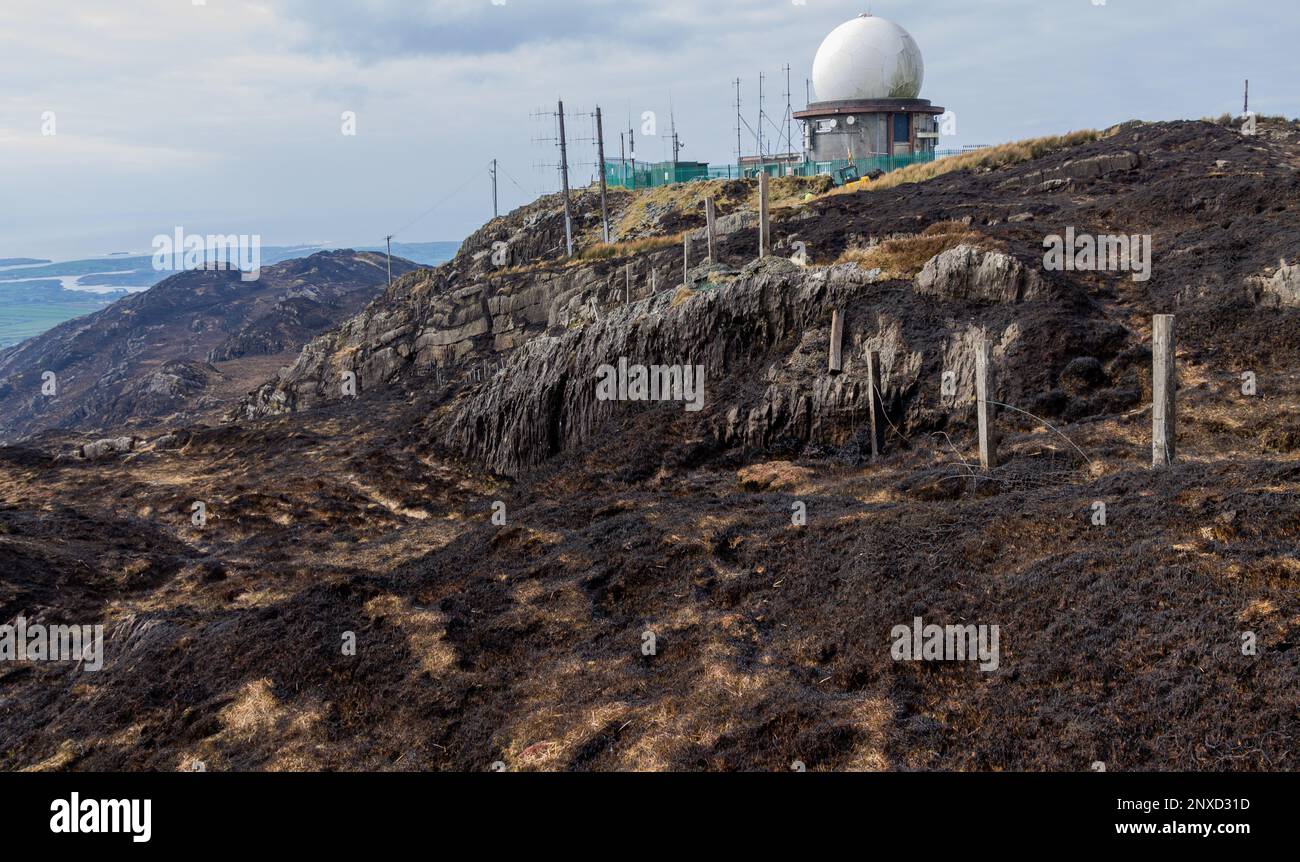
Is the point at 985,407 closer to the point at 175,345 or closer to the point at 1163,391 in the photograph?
the point at 1163,391

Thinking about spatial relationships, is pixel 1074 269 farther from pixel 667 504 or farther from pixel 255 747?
pixel 255 747

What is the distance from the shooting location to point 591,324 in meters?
33.4

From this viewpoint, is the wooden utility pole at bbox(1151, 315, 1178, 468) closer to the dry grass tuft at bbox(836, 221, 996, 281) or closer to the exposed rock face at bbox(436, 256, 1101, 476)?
the exposed rock face at bbox(436, 256, 1101, 476)

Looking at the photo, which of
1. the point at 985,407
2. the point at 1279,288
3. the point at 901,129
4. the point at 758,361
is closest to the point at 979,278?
the point at 758,361

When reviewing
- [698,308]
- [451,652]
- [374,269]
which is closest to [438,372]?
[698,308]

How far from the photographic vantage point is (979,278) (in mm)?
27234

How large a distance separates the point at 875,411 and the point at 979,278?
6699 mm

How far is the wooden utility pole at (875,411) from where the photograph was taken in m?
23.4

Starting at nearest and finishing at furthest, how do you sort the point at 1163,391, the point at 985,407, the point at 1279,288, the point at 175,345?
the point at 1163,391 → the point at 985,407 → the point at 1279,288 → the point at 175,345

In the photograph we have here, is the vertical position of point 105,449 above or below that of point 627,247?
below

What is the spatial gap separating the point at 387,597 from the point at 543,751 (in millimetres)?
8162

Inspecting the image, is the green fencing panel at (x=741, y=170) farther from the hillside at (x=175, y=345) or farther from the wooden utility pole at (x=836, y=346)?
the hillside at (x=175, y=345)

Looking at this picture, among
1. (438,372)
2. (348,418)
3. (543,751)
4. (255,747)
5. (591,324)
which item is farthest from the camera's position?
(438,372)

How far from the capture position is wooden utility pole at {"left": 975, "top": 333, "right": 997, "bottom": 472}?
18516 mm
